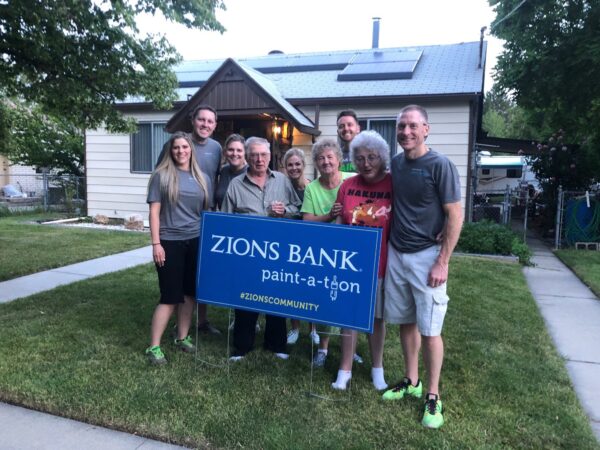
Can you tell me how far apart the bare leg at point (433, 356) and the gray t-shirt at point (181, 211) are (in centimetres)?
186

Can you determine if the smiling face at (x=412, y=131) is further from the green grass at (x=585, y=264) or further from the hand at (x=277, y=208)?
the green grass at (x=585, y=264)

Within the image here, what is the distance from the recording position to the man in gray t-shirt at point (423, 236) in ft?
8.56

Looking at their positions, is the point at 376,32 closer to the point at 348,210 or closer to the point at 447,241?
the point at 348,210

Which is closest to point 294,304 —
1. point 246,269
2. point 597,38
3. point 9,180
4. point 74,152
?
point 246,269

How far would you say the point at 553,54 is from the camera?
381 inches

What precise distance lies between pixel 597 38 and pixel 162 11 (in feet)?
25.3

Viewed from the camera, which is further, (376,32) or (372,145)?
(376,32)

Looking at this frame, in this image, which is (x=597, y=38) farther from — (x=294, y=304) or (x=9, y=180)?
(x=9, y=180)

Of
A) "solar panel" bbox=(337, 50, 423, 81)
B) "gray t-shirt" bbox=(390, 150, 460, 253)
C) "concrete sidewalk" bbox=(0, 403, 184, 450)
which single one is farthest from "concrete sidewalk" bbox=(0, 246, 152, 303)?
"solar panel" bbox=(337, 50, 423, 81)

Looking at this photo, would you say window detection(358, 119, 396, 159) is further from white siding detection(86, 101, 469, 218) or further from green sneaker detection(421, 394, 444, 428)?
A: green sneaker detection(421, 394, 444, 428)

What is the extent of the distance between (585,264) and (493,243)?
4.75ft

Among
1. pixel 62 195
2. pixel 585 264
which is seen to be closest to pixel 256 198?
pixel 585 264

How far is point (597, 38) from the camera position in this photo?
8.57 metres

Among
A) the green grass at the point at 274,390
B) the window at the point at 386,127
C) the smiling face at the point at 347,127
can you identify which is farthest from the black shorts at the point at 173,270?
the window at the point at 386,127
